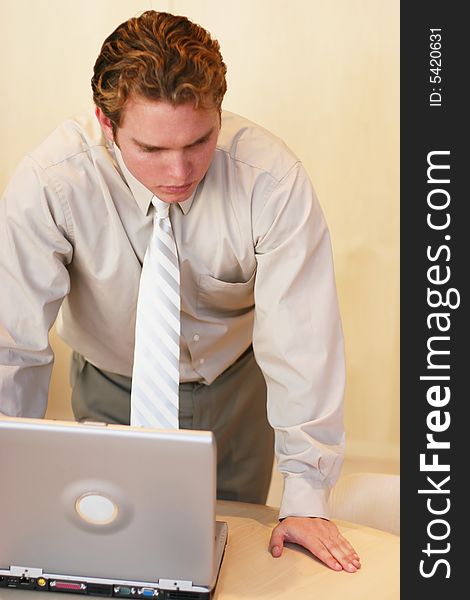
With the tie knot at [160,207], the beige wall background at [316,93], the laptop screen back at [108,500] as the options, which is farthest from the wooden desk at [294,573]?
the beige wall background at [316,93]

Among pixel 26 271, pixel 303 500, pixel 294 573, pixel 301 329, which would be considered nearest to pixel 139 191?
pixel 26 271

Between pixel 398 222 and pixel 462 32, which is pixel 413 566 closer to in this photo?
pixel 462 32

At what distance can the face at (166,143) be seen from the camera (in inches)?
64.2

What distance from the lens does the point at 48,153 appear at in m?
1.85

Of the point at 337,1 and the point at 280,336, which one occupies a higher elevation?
the point at 337,1

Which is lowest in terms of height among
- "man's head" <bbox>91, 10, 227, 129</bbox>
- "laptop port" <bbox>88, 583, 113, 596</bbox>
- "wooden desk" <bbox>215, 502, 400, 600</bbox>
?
"wooden desk" <bbox>215, 502, 400, 600</bbox>

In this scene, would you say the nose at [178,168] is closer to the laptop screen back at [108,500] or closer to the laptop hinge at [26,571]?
the laptop screen back at [108,500]

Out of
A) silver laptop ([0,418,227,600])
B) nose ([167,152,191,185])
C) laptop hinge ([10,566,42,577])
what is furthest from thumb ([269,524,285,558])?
nose ([167,152,191,185])

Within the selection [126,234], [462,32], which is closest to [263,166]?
[126,234]

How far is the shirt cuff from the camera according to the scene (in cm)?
177

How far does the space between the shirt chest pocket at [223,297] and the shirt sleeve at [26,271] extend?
299 mm

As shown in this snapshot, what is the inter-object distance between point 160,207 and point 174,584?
2.32 feet

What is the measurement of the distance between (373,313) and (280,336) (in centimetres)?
169

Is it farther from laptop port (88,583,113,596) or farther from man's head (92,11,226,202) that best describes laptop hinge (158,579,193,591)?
man's head (92,11,226,202)
